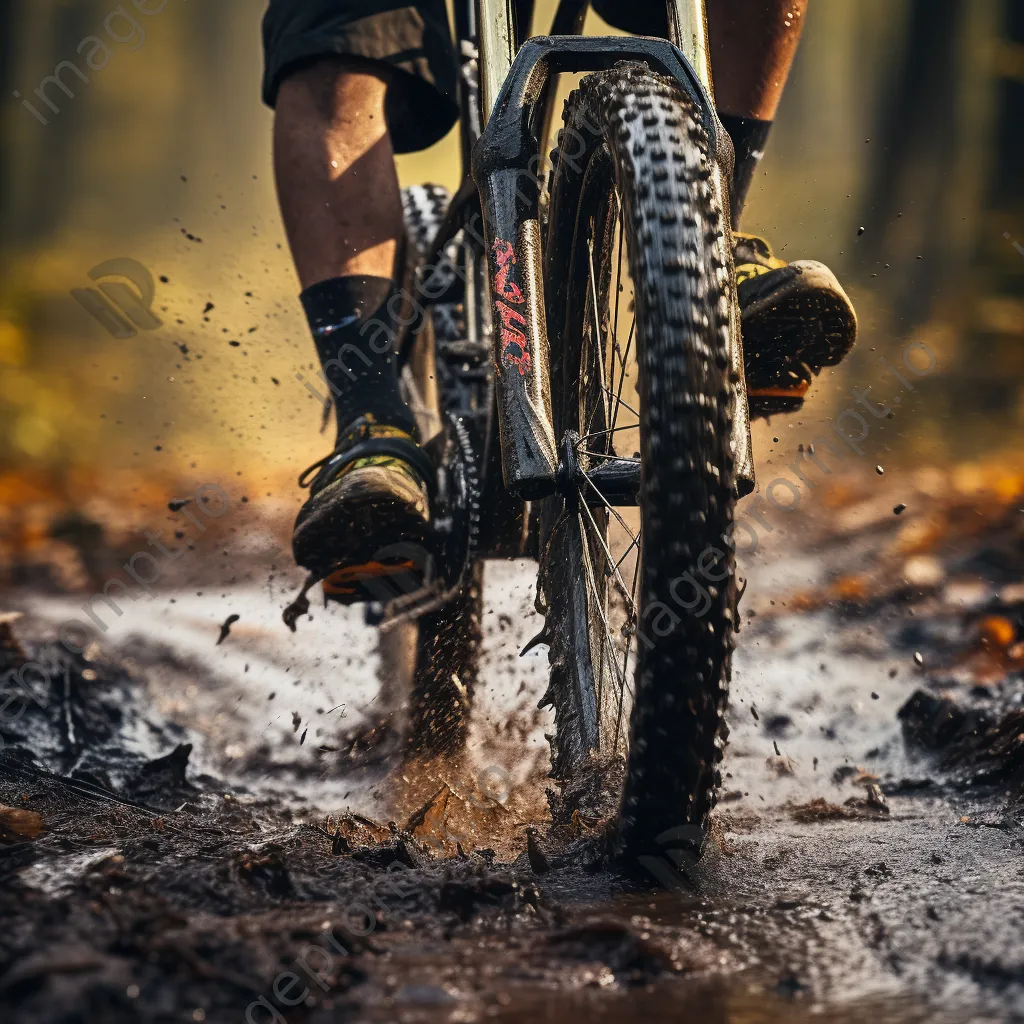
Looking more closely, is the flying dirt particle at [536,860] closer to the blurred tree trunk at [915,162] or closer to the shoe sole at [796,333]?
the shoe sole at [796,333]

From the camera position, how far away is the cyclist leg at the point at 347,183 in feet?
6.00

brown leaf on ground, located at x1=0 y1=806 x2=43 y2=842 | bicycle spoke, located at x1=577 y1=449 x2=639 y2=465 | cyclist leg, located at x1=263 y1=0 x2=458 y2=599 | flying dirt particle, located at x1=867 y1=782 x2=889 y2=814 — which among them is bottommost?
flying dirt particle, located at x1=867 y1=782 x2=889 y2=814

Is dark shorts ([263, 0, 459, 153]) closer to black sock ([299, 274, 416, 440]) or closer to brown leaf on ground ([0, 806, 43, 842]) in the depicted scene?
black sock ([299, 274, 416, 440])

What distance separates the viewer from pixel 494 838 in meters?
1.43

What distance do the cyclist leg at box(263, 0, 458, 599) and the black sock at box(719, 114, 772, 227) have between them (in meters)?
0.63

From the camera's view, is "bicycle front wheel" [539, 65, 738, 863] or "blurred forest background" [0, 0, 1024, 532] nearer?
"bicycle front wheel" [539, 65, 738, 863]

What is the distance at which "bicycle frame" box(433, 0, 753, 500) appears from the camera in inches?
48.1

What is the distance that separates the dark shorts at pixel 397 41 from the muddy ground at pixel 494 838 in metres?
1.00

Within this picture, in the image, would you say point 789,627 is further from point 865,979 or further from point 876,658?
point 865,979

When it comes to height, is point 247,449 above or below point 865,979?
above

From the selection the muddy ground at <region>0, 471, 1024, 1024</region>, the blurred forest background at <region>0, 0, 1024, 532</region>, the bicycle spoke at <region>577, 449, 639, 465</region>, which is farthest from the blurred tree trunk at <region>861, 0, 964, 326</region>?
the bicycle spoke at <region>577, 449, 639, 465</region>

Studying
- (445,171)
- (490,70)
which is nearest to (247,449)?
(445,171)

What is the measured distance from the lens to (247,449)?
641 centimetres

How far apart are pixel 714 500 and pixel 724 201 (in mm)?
385
